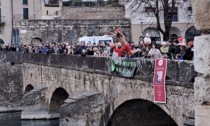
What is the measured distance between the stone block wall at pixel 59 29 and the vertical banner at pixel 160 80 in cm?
3304

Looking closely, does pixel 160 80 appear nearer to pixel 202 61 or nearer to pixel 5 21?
pixel 202 61

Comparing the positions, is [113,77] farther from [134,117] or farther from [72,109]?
[72,109]

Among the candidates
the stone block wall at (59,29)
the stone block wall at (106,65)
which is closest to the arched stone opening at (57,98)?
the stone block wall at (106,65)

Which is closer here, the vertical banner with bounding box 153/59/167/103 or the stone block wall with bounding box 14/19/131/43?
the vertical banner with bounding box 153/59/167/103

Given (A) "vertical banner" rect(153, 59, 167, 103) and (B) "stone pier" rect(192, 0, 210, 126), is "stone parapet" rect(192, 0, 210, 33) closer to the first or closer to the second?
(B) "stone pier" rect(192, 0, 210, 126)

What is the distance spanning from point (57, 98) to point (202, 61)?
27.3m

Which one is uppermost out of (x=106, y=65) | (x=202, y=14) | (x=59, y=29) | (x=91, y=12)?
(x=91, y=12)

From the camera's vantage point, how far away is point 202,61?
3.56 meters

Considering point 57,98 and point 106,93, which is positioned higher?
point 106,93

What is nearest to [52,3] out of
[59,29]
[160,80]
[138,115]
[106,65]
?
[59,29]

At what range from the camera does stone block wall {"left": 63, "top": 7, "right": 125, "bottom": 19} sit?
5372 centimetres

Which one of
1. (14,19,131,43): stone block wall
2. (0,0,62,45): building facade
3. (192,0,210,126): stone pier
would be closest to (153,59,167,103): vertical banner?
(192,0,210,126): stone pier

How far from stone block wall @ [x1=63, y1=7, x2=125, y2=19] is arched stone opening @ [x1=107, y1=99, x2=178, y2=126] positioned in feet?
114

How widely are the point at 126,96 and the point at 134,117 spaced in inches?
71.8
